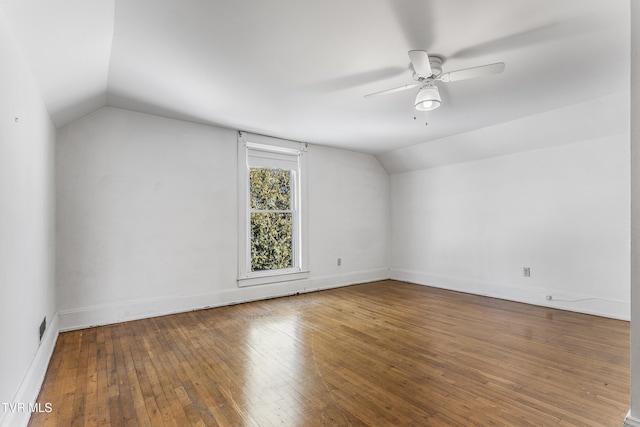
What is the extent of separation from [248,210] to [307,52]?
109 inches

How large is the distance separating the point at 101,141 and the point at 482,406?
4.53 meters

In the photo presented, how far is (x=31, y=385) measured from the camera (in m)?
2.07

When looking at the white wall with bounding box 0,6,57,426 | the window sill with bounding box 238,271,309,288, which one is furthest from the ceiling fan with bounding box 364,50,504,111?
the window sill with bounding box 238,271,309,288

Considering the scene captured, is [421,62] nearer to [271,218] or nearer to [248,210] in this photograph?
[248,210]

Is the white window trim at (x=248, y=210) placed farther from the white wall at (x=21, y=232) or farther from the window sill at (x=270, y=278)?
the white wall at (x=21, y=232)

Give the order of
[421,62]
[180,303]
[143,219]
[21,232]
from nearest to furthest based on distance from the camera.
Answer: [21,232] < [421,62] < [143,219] < [180,303]

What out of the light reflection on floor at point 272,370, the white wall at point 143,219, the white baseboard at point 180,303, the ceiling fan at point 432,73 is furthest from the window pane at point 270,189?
the ceiling fan at point 432,73

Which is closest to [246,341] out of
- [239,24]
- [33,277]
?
[33,277]

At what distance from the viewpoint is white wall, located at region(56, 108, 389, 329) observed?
3518mm

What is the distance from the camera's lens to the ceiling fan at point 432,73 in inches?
90.6

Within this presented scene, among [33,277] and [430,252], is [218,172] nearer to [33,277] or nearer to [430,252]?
[33,277]

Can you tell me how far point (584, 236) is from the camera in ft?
13.4

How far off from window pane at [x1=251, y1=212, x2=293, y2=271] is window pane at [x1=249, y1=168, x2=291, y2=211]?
15 cm

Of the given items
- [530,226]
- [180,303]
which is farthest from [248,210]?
[530,226]
